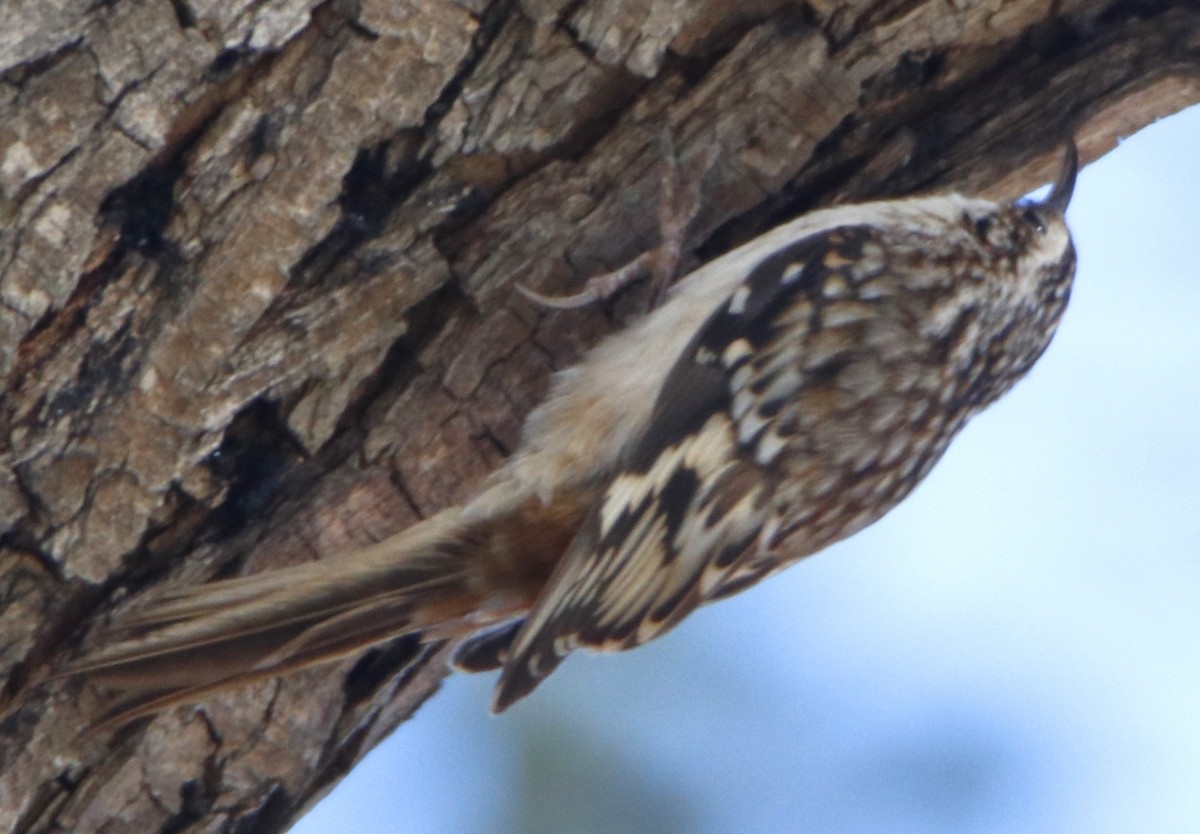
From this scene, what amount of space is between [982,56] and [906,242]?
0.24 m

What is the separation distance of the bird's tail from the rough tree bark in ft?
0.11

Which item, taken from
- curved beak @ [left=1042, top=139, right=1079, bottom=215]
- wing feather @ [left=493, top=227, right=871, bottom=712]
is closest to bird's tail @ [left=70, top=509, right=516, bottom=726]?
wing feather @ [left=493, top=227, right=871, bottom=712]

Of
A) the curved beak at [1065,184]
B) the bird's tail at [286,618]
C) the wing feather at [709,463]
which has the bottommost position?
the bird's tail at [286,618]

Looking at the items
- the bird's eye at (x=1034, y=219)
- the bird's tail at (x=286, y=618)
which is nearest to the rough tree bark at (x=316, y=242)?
the bird's tail at (x=286, y=618)

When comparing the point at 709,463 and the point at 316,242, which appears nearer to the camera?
the point at 316,242

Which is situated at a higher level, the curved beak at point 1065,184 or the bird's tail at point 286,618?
the curved beak at point 1065,184

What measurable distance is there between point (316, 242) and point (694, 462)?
0.52 m

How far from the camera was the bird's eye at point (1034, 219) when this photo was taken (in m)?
1.91

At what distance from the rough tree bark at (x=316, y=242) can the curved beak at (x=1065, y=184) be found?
0.22ft

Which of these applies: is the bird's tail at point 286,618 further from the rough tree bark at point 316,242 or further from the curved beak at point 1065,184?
the curved beak at point 1065,184

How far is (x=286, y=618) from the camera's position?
1339 millimetres

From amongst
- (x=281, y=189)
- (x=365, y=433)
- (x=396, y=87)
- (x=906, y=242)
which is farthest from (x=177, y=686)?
(x=906, y=242)

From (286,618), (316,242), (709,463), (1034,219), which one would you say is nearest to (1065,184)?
(1034,219)

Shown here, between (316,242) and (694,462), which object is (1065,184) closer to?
(694,462)
